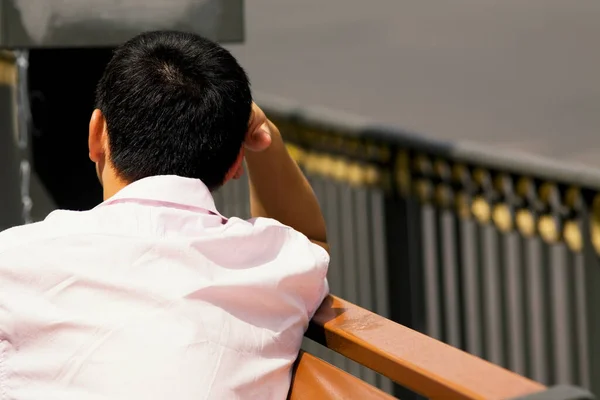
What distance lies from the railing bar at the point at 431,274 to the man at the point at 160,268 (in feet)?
6.03

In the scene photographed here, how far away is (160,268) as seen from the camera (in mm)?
1492

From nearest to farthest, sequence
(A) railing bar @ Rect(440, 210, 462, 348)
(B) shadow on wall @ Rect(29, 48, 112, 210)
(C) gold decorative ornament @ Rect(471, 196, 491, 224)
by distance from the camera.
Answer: (C) gold decorative ornament @ Rect(471, 196, 491, 224) → (B) shadow on wall @ Rect(29, 48, 112, 210) → (A) railing bar @ Rect(440, 210, 462, 348)

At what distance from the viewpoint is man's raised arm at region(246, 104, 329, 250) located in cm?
212

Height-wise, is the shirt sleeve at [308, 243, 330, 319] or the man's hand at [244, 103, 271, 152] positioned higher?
the man's hand at [244, 103, 271, 152]

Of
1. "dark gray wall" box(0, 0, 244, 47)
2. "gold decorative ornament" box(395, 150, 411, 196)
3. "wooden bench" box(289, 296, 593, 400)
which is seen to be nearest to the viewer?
"wooden bench" box(289, 296, 593, 400)

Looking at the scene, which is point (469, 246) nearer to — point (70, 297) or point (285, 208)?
point (285, 208)

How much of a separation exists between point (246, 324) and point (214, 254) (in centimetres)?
11

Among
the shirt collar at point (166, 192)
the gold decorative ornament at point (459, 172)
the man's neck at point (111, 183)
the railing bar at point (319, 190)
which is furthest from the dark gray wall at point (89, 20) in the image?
the railing bar at point (319, 190)

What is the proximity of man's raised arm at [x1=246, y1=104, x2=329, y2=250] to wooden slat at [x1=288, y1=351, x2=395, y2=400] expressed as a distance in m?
0.51

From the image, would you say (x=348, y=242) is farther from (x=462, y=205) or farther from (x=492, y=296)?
(x=492, y=296)

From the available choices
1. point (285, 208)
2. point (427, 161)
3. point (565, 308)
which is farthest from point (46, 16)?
point (565, 308)

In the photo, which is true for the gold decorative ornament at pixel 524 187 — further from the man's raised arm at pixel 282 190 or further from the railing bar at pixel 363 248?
the man's raised arm at pixel 282 190

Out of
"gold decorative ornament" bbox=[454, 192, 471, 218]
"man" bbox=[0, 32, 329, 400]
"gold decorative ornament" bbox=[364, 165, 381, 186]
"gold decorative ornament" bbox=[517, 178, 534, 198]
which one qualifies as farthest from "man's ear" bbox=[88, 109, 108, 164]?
"gold decorative ornament" bbox=[364, 165, 381, 186]

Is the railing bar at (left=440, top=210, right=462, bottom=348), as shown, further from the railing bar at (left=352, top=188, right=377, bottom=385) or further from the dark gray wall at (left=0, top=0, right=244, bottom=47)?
the dark gray wall at (left=0, top=0, right=244, bottom=47)
